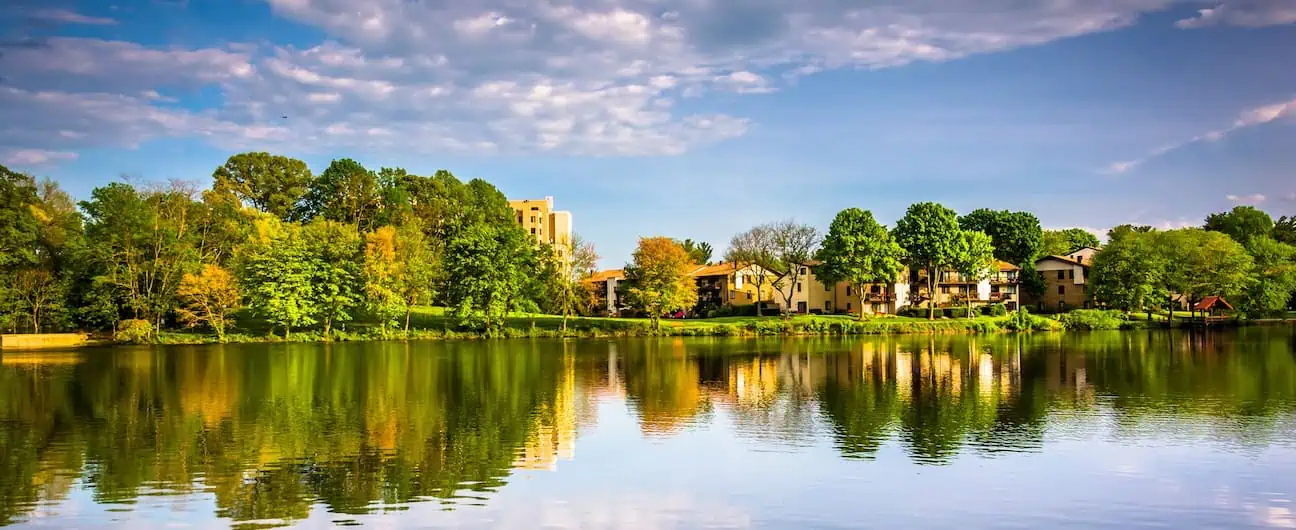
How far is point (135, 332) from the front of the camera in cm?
6178

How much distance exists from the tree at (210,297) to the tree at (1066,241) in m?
89.5

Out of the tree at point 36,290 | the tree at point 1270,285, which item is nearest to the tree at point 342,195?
the tree at point 36,290

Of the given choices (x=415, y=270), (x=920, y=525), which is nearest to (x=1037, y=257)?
(x=415, y=270)

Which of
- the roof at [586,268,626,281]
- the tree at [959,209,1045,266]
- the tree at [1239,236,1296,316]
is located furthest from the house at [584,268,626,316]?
the tree at [1239,236,1296,316]

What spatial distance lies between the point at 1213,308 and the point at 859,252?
4162 cm

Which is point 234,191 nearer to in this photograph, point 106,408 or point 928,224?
point 106,408

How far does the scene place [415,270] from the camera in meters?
71.4

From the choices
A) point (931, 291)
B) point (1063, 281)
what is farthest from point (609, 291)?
point (1063, 281)

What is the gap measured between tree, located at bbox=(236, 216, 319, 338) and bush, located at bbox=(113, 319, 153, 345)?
716 centimetres

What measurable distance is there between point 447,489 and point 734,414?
11598 mm

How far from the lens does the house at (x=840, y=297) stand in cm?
9375

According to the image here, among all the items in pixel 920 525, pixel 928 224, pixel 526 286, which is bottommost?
pixel 920 525

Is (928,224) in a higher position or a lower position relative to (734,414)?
higher

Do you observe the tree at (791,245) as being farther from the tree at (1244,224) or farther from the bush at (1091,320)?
the tree at (1244,224)
